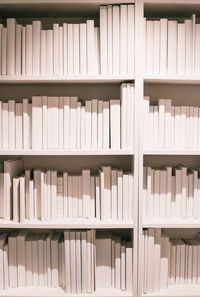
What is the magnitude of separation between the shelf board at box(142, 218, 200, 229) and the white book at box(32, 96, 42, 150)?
77cm

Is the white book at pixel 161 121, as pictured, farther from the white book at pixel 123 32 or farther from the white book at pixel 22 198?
the white book at pixel 22 198

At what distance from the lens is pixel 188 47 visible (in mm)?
1626

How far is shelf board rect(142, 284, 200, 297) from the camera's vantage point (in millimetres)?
1648

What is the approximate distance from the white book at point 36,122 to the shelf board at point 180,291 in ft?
3.53

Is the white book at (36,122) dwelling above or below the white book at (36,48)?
below

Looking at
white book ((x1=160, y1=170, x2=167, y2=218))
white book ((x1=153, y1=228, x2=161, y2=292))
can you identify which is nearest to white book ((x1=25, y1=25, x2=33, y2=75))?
white book ((x1=160, y1=170, x2=167, y2=218))

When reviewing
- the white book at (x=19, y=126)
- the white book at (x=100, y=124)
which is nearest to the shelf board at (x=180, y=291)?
the white book at (x=100, y=124)

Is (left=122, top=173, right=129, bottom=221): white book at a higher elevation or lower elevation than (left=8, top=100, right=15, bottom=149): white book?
lower

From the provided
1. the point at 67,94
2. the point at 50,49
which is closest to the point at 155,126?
the point at 67,94

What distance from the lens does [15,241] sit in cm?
171

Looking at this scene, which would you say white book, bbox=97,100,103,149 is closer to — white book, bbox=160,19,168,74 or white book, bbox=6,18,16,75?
white book, bbox=160,19,168,74

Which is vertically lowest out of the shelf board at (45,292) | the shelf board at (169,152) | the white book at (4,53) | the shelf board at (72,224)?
the shelf board at (45,292)

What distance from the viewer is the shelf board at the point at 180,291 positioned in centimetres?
165

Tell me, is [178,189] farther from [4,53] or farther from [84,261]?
[4,53]
